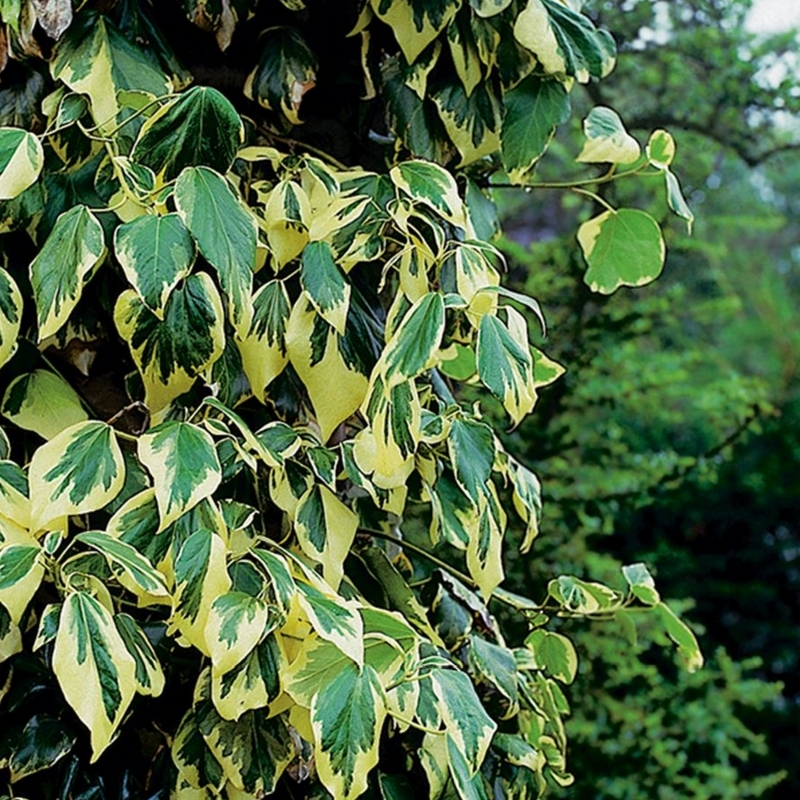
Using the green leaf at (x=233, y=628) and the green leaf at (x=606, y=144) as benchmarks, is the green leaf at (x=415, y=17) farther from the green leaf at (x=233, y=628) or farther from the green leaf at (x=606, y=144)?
the green leaf at (x=233, y=628)

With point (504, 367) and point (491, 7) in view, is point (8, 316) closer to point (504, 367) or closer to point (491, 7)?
point (504, 367)

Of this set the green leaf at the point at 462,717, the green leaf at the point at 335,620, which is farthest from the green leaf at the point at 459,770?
the green leaf at the point at 335,620

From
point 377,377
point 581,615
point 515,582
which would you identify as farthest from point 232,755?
point 515,582

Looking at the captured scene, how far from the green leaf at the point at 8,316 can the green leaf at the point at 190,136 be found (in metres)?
0.14

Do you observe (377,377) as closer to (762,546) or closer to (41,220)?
(41,220)

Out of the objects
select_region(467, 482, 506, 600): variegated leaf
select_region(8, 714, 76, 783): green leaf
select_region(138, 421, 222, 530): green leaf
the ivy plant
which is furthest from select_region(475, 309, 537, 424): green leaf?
select_region(8, 714, 76, 783): green leaf

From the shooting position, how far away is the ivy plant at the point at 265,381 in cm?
75

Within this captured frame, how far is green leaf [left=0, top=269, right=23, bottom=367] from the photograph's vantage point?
82 cm

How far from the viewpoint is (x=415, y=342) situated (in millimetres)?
767

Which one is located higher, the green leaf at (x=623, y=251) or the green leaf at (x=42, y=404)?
the green leaf at (x=623, y=251)

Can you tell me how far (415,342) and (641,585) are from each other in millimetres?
526

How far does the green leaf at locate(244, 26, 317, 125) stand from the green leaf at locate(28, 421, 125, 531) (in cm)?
36

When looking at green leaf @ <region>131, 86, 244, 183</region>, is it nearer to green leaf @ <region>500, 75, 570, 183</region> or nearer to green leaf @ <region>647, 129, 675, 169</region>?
green leaf @ <region>500, 75, 570, 183</region>

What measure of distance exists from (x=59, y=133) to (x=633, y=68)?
7.82ft
